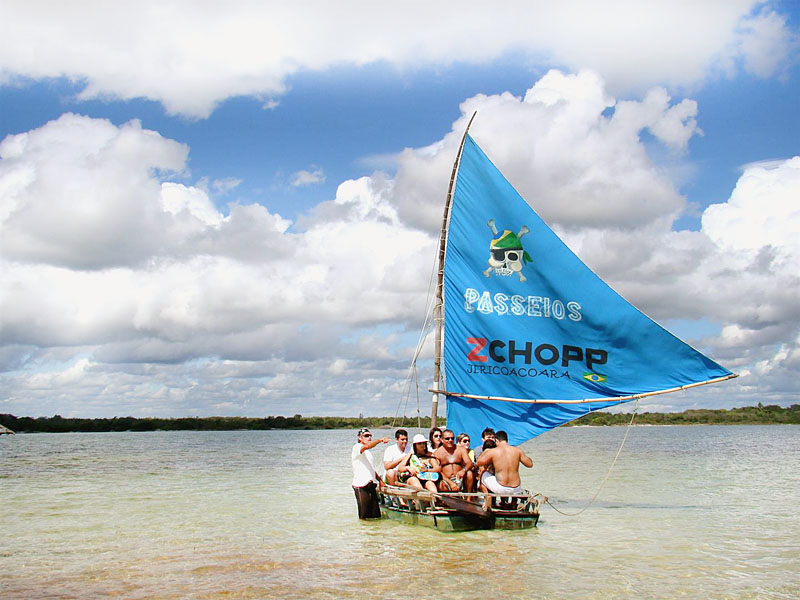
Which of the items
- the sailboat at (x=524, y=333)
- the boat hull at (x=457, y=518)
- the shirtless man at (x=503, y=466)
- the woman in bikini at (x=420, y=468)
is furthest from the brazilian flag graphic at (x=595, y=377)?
the woman in bikini at (x=420, y=468)

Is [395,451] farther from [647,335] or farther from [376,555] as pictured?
[647,335]

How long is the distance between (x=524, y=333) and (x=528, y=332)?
0.09 meters

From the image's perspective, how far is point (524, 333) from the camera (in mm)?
15617

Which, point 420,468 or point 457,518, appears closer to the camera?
point 457,518

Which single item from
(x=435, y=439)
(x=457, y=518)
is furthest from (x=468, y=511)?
(x=435, y=439)

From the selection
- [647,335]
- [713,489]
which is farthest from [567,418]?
[713,489]

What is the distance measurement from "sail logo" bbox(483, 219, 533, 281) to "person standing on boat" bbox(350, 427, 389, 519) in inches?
168

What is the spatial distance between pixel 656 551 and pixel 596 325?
471 cm

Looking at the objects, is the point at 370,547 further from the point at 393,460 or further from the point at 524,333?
the point at 524,333

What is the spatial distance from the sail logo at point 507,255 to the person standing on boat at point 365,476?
14.0 feet

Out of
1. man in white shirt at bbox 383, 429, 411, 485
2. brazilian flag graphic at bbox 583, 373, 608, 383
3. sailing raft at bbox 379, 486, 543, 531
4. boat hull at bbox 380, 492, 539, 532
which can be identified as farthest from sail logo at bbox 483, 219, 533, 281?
boat hull at bbox 380, 492, 539, 532

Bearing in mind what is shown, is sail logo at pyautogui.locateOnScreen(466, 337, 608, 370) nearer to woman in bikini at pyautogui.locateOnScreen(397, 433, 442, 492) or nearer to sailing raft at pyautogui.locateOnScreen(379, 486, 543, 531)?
woman in bikini at pyautogui.locateOnScreen(397, 433, 442, 492)

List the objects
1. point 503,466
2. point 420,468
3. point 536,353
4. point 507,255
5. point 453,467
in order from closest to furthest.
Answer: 1. point 503,466
2. point 453,467
3. point 420,468
4. point 536,353
5. point 507,255

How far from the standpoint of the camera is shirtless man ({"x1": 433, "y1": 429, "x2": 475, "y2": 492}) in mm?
14352
